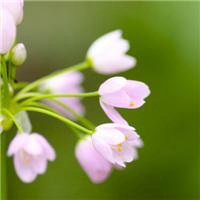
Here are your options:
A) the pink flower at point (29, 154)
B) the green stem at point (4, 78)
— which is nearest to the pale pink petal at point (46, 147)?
the pink flower at point (29, 154)

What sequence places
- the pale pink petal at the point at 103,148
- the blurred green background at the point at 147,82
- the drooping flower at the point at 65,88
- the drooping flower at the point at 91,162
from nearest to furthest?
the pale pink petal at the point at 103,148 < the drooping flower at the point at 91,162 < the drooping flower at the point at 65,88 < the blurred green background at the point at 147,82

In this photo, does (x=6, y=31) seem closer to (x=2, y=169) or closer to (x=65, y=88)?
(x=2, y=169)

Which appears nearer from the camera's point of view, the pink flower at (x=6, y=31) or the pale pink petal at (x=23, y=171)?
the pink flower at (x=6, y=31)

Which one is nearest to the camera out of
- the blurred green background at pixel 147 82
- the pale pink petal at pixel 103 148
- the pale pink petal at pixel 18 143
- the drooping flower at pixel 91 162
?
the pale pink petal at pixel 103 148

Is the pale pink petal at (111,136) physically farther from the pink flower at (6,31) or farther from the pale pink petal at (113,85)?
the pink flower at (6,31)

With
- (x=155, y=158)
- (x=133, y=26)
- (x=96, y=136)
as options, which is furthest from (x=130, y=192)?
(x=96, y=136)

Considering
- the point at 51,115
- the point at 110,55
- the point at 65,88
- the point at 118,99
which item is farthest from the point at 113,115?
the point at 65,88

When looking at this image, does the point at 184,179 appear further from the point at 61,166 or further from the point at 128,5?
the point at 128,5

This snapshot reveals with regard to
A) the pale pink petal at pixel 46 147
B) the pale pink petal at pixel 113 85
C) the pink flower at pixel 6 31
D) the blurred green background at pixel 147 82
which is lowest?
the blurred green background at pixel 147 82
